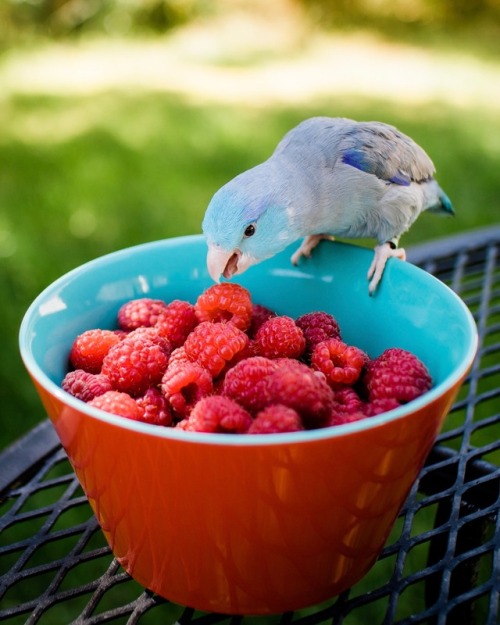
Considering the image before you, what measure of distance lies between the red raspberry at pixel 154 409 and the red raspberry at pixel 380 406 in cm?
22

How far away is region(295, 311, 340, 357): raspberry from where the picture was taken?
0.90 metres

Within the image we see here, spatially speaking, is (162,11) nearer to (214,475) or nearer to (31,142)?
(31,142)

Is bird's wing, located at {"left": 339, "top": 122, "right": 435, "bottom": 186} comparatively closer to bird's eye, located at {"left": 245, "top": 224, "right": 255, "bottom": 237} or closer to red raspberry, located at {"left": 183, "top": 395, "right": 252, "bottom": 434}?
bird's eye, located at {"left": 245, "top": 224, "right": 255, "bottom": 237}

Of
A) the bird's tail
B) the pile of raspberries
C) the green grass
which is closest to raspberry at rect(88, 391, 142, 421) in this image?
the pile of raspberries

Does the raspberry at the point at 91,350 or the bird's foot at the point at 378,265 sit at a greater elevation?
the raspberry at the point at 91,350

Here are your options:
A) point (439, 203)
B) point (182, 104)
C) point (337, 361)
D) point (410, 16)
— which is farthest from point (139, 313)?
point (410, 16)

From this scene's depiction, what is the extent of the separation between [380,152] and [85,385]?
555 mm

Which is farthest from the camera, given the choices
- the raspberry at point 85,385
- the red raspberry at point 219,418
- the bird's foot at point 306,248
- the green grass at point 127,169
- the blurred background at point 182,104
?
the blurred background at point 182,104

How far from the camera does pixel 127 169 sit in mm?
3078

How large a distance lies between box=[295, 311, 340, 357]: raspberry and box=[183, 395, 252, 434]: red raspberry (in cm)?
21

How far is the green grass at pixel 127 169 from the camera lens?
238 centimetres

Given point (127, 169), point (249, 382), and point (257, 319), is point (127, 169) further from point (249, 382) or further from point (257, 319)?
point (249, 382)

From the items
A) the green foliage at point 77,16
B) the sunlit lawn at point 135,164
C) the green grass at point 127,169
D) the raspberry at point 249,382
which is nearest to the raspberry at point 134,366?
the raspberry at point 249,382

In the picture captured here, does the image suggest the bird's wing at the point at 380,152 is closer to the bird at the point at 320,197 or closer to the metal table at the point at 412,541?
the bird at the point at 320,197
